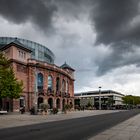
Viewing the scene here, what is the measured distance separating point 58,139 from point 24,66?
6653 centimetres

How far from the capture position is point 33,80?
276 feet

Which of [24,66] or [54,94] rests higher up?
[24,66]

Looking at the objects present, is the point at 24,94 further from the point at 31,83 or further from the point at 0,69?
the point at 0,69

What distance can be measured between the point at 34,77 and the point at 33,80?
3.14 ft

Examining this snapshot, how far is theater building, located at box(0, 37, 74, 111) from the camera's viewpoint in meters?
77.8

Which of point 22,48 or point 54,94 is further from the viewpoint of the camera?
point 54,94

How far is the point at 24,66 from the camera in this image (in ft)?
270

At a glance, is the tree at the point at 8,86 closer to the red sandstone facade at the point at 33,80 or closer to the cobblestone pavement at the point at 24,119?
the red sandstone facade at the point at 33,80

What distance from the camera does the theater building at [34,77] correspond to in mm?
77750

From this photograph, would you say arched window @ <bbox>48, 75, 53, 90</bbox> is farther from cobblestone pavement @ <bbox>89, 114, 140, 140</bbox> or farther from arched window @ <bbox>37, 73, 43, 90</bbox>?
cobblestone pavement @ <bbox>89, 114, 140, 140</bbox>

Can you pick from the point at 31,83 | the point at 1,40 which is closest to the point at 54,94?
the point at 31,83

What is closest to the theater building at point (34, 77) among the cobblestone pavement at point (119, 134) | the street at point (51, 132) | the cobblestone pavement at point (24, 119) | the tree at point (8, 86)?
the tree at point (8, 86)

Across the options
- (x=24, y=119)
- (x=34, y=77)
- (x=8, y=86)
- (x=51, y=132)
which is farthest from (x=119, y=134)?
(x=34, y=77)

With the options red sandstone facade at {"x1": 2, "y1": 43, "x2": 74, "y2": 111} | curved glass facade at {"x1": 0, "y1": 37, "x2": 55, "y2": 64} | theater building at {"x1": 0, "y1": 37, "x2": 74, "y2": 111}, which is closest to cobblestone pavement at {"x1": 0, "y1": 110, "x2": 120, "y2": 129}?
theater building at {"x1": 0, "y1": 37, "x2": 74, "y2": 111}
